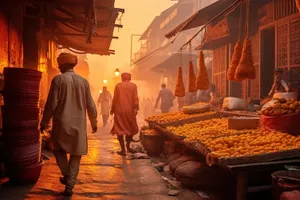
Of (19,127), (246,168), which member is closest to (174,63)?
(19,127)

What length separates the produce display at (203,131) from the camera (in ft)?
19.0

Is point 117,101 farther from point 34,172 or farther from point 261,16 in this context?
point 261,16

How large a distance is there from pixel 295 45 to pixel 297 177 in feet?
19.0

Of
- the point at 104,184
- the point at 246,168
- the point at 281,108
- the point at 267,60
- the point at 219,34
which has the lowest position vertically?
the point at 104,184

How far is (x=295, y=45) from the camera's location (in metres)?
8.40

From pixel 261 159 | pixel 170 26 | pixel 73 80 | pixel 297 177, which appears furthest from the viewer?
pixel 170 26

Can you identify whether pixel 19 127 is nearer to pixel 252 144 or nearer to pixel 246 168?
pixel 246 168

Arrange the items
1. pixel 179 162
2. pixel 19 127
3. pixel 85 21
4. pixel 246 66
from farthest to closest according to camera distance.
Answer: pixel 85 21, pixel 179 162, pixel 246 66, pixel 19 127

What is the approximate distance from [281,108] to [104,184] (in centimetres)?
337

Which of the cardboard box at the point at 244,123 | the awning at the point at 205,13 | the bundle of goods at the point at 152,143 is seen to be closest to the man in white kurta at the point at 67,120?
the cardboard box at the point at 244,123

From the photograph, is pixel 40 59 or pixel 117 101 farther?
pixel 40 59

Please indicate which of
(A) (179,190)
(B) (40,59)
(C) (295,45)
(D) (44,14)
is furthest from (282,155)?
(B) (40,59)

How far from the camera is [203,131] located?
6.51 m

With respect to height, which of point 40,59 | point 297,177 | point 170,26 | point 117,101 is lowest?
point 297,177
